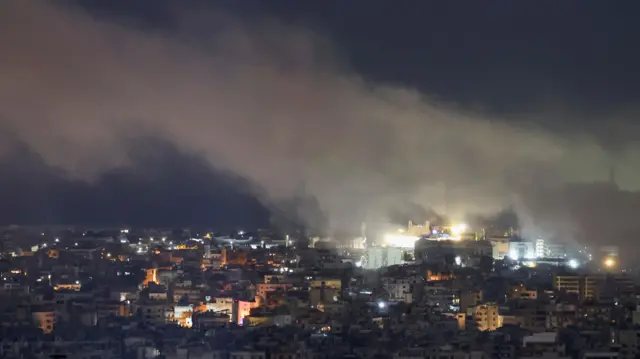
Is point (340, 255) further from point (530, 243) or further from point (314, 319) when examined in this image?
point (314, 319)

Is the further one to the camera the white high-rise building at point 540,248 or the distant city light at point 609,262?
the white high-rise building at point 540,248

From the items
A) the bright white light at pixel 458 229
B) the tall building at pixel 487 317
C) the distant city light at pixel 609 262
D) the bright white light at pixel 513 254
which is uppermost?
the bright white light at pixel 458 229

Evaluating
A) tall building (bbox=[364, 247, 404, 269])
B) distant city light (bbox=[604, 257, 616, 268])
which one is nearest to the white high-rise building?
tall building (bbox=[364, 247, 404, 269])

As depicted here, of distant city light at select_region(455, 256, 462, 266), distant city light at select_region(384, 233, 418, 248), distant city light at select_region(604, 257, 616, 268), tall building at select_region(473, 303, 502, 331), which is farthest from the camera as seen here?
distant city light at select_region(384, 233, 418, 248)

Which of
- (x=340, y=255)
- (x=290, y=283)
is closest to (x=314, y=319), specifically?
(x=290, y=283)

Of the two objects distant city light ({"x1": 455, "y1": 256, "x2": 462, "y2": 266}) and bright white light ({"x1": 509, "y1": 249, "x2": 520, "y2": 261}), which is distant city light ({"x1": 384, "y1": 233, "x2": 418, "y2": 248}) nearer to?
distant city light ({"x1": 455, "y1": 256, "x2": 462, "y2": 266})

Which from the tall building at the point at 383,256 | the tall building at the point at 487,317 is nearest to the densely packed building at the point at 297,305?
the tall building at the point at 487,317

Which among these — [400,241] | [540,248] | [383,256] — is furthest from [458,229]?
[540,248]

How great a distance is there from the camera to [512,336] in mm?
9234

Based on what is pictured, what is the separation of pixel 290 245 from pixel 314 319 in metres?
7.55

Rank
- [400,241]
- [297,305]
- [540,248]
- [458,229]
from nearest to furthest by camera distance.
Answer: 1. [297,305]
2. [540,248]
3. [458,229]
4. [400,241]

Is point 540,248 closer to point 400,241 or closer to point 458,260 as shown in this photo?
point 458,260

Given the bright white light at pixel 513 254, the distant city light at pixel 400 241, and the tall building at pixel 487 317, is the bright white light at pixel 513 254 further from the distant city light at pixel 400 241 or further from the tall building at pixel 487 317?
the tall building at pixel 487 317

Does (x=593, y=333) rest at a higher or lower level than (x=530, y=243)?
lower
